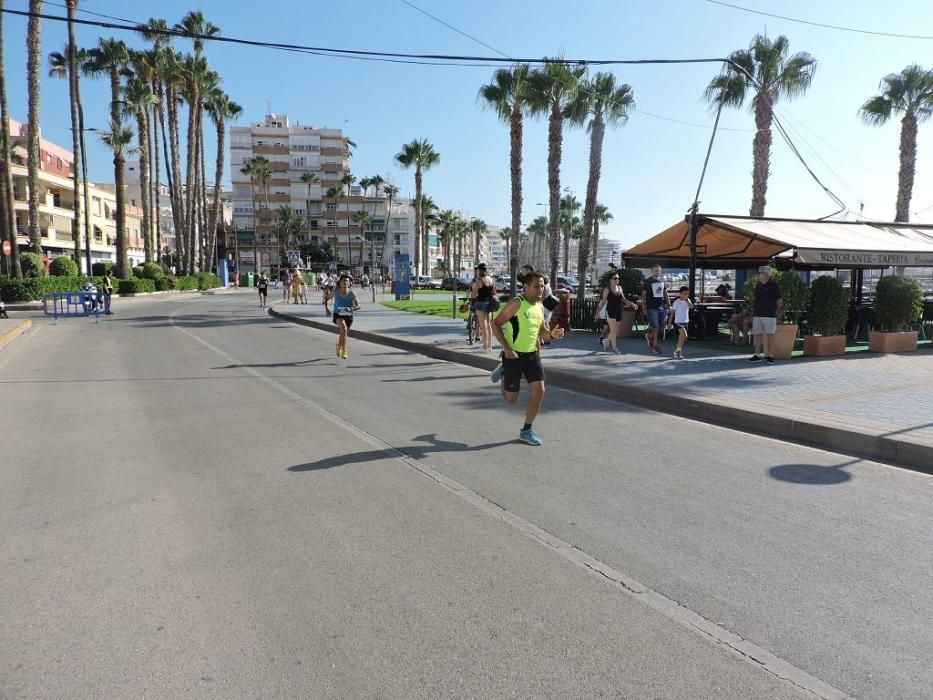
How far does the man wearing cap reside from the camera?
469 inches

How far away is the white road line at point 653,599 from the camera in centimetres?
287

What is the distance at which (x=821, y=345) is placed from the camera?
42.1 ft

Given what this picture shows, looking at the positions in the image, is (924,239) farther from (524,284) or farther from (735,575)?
(735,575)

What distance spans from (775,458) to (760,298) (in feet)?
20.4

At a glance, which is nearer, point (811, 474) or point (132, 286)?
point (811, 474)

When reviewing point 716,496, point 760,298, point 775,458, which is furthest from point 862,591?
point 760,298

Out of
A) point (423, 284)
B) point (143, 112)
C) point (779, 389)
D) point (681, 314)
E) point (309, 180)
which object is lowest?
point (779, 389)

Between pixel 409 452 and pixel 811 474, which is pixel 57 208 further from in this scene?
pixel 811 474

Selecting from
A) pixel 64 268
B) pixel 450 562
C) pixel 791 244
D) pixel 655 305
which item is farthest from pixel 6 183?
pixel 450 562

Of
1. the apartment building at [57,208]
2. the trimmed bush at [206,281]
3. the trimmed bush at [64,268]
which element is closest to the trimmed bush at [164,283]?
the trimmed bush at [206,281]

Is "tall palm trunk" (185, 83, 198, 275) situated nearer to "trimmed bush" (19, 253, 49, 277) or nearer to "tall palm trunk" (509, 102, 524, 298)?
"trimmed bush" (19, 253, 49, 277)

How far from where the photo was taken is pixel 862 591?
3.65 metres

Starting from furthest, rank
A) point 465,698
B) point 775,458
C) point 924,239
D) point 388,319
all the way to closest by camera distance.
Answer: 1. point 388,319
2. point 924,239
3. point 775,458
4. point 465,698

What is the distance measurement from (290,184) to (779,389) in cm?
10523
